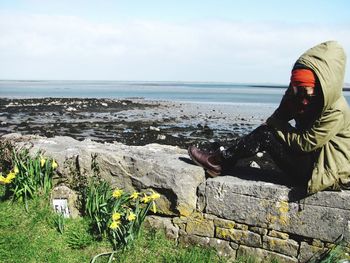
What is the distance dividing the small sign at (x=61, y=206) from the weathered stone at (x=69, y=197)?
0.05m

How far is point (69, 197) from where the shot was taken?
570 centimetres

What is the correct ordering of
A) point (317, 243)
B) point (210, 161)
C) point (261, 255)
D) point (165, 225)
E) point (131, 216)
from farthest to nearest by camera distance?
point (165, 225), point (210, 161), point (261, 255), point (131, 216), point (317, 243)

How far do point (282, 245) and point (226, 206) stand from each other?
85 centimetres

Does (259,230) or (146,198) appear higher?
(146,198)

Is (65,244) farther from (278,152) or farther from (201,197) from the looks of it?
(278,152)

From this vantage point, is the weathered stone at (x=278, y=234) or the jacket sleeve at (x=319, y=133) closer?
the jacket sleeve at (x=319, y=133)

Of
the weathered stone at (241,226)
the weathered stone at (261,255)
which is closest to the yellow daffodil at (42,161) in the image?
the weathered stone at (241,226)

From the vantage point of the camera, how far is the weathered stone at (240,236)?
4992 mm

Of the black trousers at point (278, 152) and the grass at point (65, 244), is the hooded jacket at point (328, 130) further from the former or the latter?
the grass at point (65, 244)

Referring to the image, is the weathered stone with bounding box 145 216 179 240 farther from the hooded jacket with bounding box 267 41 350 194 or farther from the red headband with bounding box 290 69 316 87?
the red headband with bounding box 290 69 316 87

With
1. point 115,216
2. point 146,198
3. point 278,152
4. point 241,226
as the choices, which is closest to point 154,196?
point 146,198

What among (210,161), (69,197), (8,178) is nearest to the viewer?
(210,161)

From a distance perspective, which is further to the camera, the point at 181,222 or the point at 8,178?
the point at 8,178

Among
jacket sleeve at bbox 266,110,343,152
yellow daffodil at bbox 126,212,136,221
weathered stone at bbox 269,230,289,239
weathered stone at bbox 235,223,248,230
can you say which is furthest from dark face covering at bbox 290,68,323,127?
yellow daffodil at bbox 126,212,136,221
